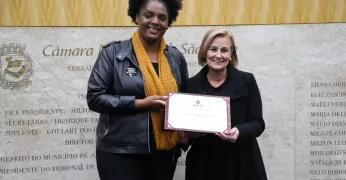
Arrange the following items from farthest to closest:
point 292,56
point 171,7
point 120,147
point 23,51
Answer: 1. point 292,56
2. point 23,51
3. point 171,7
4. point 120,147

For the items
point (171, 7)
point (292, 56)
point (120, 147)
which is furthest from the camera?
point (292, 56)

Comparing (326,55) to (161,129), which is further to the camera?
(326,55)

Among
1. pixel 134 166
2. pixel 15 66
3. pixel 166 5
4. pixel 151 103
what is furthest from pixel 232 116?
pixel 15 66

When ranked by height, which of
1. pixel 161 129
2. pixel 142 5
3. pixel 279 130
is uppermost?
pixel 142 5

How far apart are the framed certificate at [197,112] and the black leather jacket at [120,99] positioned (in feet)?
0.55

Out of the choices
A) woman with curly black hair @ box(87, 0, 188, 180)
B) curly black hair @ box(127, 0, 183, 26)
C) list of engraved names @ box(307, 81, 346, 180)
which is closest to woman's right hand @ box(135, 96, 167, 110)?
woman with curly black hair @ box(87, 0, 188, 180)

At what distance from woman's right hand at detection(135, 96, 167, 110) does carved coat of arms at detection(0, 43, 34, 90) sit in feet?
5.44

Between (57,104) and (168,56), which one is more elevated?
(168,56)

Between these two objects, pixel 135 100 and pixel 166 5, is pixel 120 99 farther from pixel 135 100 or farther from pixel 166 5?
pixel 166 5

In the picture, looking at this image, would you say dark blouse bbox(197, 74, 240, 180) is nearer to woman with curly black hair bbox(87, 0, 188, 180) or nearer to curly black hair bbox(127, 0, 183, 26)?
woman with curly black hair bbox(87, 0, 188, 180)

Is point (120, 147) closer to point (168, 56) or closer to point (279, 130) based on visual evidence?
point (168, 56)

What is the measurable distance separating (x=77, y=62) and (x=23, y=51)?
479 mm

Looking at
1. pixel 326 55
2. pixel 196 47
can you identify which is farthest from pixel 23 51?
pixel 326 55

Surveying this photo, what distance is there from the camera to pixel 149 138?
2068 millimetres
